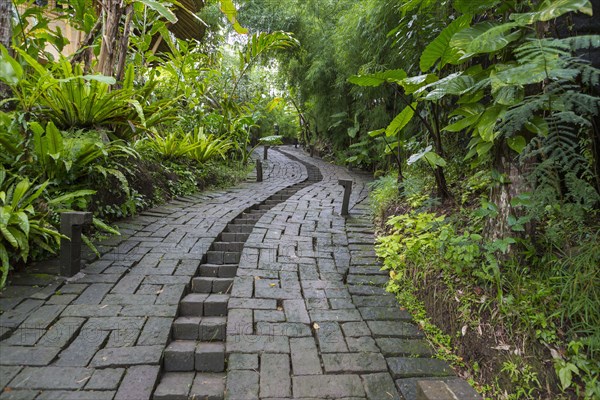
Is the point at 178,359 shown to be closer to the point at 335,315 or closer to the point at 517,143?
the point at 335,315

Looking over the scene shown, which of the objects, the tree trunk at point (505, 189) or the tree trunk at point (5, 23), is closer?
the tree trunk at point (505, 189)

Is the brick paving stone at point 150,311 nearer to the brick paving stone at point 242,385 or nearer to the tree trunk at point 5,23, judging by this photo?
the brick paving stone at point 242,385

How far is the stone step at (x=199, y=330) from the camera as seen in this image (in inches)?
86.0

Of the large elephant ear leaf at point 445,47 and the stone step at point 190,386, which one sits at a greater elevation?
the large elephant ear leaf at point 445,47

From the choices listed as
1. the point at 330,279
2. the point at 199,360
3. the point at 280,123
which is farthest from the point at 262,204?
the point at 280,123

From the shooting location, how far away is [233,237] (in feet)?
11.8

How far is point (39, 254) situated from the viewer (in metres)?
2.72

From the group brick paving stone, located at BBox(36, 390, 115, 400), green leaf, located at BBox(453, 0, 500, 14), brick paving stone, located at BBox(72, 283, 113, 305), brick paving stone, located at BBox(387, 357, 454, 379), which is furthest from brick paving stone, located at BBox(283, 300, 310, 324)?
green leaf, located at BBox(453, 0, 500, 14)

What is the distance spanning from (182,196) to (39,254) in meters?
2.54

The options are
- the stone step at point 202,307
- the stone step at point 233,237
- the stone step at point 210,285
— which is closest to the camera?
the stone step at point 202,307

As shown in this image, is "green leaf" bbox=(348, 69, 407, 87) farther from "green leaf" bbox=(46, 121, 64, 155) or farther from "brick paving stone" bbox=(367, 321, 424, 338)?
"green leaf" bbox=(46, 121, 64, 155)

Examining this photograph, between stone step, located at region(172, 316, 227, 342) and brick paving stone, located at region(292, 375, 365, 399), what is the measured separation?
0.66 meters

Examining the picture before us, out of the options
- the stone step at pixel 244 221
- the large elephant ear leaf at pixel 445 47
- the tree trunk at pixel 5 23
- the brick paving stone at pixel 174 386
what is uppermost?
the tree trunk at pixel 5 23

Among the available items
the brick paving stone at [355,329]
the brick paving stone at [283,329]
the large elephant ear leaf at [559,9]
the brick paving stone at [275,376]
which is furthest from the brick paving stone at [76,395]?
the large elephant ear leaf at [559,9]
